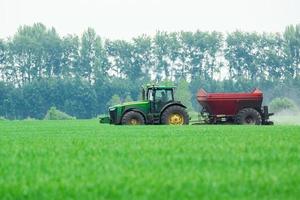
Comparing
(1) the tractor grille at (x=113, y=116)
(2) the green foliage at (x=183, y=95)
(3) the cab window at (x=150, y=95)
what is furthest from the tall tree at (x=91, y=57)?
(3) the cab window at (x=150, y=95)

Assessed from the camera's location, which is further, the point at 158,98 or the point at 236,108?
the point at 236,108

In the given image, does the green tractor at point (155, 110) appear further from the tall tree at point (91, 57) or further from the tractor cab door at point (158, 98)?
the tall tree at point (91, 57)

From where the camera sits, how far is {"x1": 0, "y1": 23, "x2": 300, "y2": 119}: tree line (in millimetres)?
86688

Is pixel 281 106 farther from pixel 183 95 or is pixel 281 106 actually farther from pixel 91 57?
pixel 91 57

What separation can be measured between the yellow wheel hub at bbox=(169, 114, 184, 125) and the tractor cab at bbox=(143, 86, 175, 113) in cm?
60

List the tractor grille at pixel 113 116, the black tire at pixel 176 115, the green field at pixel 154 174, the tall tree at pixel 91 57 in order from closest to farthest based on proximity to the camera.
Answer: the green field at pixel 154 174 → the black tire at pixel 176 115 → the tractor grille at pixel 113 116 → the tall tree at pixel 91 57

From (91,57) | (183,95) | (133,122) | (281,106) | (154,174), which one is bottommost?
(154,174)

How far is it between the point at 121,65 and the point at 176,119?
70.0 metres

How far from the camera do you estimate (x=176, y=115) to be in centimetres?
2822

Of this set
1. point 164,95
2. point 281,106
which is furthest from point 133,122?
point 281,106

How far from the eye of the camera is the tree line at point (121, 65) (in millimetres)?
86688

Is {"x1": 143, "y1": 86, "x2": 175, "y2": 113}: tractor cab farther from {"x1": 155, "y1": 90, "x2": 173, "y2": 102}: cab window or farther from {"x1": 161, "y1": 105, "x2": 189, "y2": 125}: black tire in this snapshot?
{"x1": 161, "y1": 105, "x2": 189, "y2": 125}: black tire

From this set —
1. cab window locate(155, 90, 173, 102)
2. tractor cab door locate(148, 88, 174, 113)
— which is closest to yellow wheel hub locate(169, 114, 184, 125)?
tractor cab door locate(148, 88, 174, 113)

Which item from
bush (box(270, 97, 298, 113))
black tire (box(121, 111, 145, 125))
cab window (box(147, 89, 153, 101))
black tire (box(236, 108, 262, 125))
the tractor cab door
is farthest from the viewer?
bush (box(270, 97, 298, 113))
